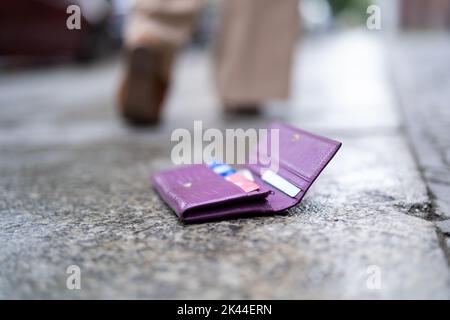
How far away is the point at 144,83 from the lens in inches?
70.5

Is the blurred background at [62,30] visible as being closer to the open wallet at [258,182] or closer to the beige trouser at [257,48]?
the beige trouser at [257,48]

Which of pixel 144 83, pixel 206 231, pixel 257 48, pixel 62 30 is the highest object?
pixel 62 30

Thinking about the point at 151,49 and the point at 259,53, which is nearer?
the point at 151,49

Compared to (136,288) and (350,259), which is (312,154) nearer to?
(350,259)

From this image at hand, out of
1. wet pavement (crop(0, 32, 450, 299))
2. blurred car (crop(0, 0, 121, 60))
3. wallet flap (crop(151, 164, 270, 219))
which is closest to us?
wet pavement (crop(0, 32, 450, 299))

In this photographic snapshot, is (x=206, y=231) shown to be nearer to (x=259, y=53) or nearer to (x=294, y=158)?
(x=294, y=158)

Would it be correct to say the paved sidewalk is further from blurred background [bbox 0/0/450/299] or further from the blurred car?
the blurred car

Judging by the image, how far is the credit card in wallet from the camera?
90 cm

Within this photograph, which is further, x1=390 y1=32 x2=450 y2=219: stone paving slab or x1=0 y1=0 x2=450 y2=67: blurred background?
x1=0 y1=0 x2=450 y2=67: blurred background

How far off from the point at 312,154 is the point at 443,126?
82 cm

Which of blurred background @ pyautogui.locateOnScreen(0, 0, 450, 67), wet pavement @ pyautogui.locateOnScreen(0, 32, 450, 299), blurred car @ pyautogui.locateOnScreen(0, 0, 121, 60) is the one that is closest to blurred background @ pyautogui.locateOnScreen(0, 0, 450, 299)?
wet pavement @ pyautogui.locateOnScreen(0, 32, 450, 299)

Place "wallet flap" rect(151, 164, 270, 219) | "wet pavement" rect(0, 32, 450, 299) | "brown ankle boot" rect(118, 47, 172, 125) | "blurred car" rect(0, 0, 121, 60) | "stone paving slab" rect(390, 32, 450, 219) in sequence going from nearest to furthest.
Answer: "wet pavement" rect(0, 32, 450, 299) → "wallet flap" rect(151, 164, 270, 219) → "stone paving slab" rect(390, 32, 450, 219) → "brown ankle boot" rect(118, 47, 172, 125) → "blurred car" rect(0, 0, 121, 60)

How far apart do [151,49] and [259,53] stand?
430 mm

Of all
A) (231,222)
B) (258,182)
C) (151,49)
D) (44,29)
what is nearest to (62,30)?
(44,29)
